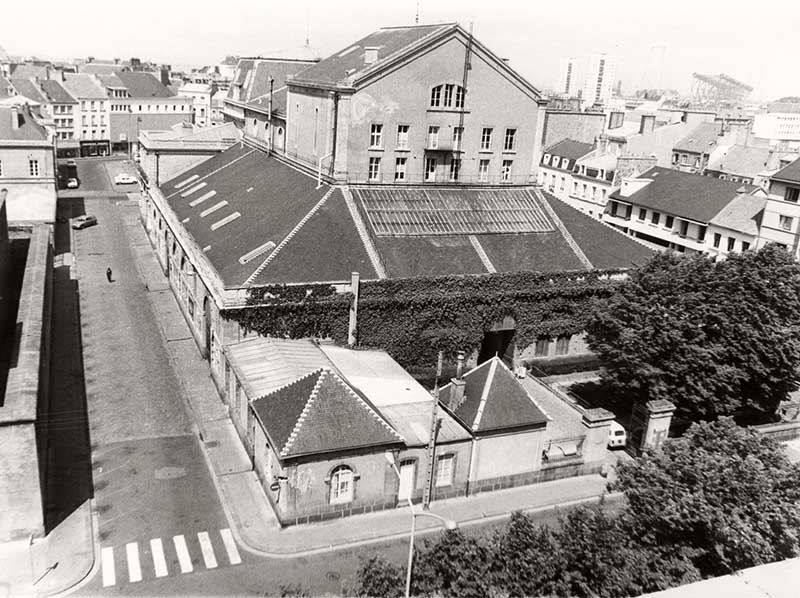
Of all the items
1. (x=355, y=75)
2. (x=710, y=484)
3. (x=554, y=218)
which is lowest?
(x=710, y=484)

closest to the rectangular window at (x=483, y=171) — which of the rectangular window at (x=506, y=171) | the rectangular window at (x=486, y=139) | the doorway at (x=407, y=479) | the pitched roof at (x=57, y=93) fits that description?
the rectangular window at (x=486, y=139)

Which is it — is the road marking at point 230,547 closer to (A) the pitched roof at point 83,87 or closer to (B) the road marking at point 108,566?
(B) the road marking at point 108,566

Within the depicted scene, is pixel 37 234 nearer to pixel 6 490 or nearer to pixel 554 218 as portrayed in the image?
pixel 6 490

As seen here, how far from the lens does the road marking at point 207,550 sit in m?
32.2

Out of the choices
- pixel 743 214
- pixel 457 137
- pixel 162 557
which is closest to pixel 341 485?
pixel 162 557

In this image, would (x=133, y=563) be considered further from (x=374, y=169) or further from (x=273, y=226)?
(x=374, y=169)

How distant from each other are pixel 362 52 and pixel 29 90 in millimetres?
96391

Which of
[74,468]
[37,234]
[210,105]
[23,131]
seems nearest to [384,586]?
[74,468]

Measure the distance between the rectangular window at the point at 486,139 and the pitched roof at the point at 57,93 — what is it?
110 m

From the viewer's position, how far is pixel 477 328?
173 feet

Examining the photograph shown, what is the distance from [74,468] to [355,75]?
117ft

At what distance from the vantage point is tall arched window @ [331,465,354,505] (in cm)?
3538

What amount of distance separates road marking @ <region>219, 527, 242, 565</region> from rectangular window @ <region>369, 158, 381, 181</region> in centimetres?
3374

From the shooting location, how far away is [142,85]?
15250cm
